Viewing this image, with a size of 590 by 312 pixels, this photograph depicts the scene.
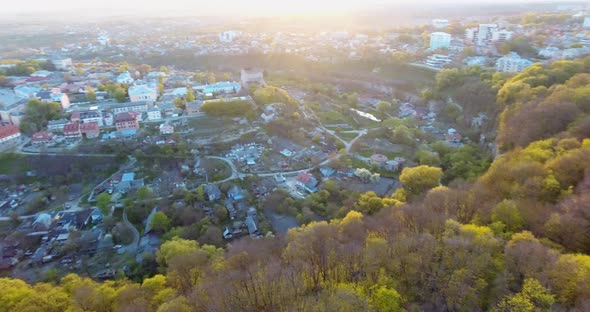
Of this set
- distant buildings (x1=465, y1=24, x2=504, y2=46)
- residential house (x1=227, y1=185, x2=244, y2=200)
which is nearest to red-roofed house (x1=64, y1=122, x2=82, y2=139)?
residential house (x1=227, y1=185, x2=244, y2=200)

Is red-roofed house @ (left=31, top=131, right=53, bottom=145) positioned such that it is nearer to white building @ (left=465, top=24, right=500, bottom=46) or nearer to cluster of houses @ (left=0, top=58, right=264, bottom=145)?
cluster of houses @ (left=0, top=58, right=264, bottom=145)

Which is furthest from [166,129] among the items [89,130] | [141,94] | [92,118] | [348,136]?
[348,136]

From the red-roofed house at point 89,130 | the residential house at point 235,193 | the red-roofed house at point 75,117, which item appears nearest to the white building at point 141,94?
the red-roofed house at point 75,117

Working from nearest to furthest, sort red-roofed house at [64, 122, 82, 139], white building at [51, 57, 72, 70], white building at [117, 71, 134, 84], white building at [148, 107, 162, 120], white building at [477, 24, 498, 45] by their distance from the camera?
red-roofed house at [64, 122, 82, 139] → white building at [148, 107, 162, 120] → white building at [117, 71, 134, 84] → white building at [51, 57, 72, 70] → white building at [477, 24, 498, 45]

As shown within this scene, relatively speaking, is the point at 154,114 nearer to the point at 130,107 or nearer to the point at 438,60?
the point at 130,107

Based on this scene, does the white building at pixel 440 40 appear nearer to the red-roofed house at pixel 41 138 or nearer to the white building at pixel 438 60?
the white building at pixel 438 60
